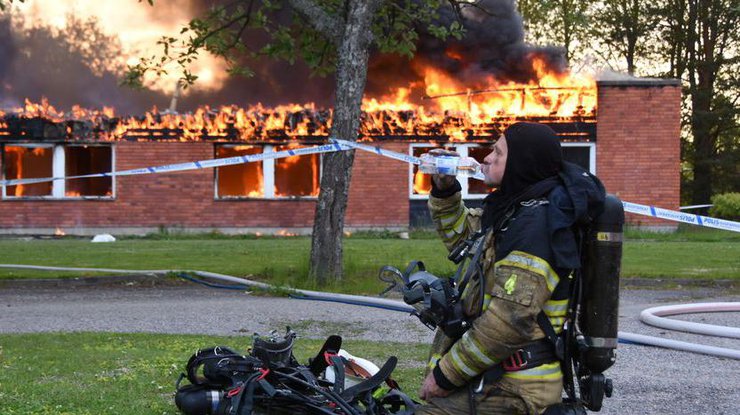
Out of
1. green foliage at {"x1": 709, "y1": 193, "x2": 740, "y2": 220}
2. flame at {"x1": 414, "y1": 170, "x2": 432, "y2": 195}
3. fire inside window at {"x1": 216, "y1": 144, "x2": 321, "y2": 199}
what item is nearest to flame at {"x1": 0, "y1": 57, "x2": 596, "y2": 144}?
fire inside window at {"x1": 216, "y1": 144, "x2": 321, "y2": 199}

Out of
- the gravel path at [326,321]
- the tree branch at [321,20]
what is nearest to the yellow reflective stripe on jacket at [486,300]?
the gravel path at [326,321]

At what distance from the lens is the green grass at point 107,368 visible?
5172 mm

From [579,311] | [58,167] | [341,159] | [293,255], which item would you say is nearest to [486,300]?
[579,311]

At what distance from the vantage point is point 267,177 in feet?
72.4

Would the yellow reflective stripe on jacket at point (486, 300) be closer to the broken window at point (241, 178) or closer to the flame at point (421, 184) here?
the flame at point (421, 184)

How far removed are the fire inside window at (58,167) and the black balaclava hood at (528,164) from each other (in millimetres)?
19324

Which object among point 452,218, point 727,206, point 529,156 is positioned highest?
point 529,156

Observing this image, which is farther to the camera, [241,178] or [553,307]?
[241,178]

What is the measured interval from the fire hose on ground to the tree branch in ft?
10.9

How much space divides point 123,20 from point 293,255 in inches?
405

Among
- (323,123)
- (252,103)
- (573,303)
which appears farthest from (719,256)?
(573,303)

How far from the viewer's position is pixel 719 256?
51.7ft

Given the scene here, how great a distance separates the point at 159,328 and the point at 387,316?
236 centimetres

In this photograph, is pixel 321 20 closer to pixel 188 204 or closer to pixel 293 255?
pixel 293 255
